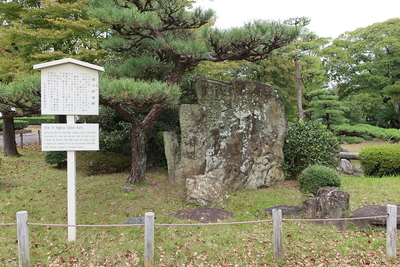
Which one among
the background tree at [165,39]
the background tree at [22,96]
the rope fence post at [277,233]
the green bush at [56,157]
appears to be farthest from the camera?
the green bush at [56,157]

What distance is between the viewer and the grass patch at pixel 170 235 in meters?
3.90

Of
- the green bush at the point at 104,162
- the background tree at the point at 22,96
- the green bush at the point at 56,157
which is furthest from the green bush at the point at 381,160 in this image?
the green bush at the point at 56,157

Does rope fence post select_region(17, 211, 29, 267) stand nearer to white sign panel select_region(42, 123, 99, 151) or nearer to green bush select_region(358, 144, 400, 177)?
white sign panel select_region(42, 123, 99, 151)

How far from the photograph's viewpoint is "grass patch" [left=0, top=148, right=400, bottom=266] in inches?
153

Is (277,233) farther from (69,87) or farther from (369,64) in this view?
(369,64)

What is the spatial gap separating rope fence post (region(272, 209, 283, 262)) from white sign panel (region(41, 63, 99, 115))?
3404 mm

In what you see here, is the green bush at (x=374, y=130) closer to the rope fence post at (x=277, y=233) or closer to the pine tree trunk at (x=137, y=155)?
the pine tree trunk at (x=137, y=155)

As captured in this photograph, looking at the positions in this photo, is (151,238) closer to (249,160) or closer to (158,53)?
(249,160)

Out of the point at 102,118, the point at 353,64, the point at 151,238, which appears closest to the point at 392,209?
the point at 151,238

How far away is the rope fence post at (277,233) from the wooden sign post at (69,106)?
10.2ft

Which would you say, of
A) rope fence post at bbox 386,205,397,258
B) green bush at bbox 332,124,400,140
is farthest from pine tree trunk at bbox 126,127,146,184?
green bush at bbox 332,124,400,140

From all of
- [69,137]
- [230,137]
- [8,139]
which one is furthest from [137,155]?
[8,139]

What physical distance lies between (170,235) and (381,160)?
25.2 feet

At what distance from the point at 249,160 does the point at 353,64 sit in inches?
812
